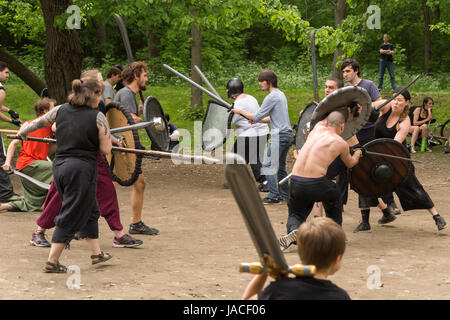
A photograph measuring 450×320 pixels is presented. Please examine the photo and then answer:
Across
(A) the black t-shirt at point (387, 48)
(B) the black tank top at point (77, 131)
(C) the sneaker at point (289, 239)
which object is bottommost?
(C) the sneaker at point (289, 239)

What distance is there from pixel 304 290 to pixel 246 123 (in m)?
7.06

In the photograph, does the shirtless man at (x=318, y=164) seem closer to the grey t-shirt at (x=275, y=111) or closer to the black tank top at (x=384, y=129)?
the black tank top at (x=384, y=129)

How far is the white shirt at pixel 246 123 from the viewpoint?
967cm

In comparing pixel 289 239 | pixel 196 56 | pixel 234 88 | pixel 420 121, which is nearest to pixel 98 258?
pixel 289 239

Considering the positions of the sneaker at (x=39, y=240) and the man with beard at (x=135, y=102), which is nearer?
the sneaker at (x=39, y=240)

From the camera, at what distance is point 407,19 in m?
24.0

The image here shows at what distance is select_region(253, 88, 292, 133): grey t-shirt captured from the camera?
29.0 feet

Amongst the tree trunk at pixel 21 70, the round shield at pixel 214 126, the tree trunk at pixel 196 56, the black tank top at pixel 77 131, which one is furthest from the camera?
the tree trunk at pixel 196 56

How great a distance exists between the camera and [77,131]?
5.58 meters

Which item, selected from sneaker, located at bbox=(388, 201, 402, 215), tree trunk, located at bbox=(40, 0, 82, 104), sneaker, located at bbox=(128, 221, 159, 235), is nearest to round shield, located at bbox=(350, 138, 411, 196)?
sneaker, located at bbox=(388, 201, 402, 215)

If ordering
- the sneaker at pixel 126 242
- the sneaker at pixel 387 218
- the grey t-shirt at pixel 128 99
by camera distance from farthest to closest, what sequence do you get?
the sneaker at pixel 387 218
the grey t-shirt at pixel 128 99
the sneaker at pixel 126 242

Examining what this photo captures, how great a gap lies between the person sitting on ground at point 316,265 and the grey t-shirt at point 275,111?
5950 millimetres

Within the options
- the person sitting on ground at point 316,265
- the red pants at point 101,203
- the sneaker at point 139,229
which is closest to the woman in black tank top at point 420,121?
Answer: the sneaker at point 139,229

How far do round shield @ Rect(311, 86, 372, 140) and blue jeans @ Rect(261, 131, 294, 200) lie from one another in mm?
2232
